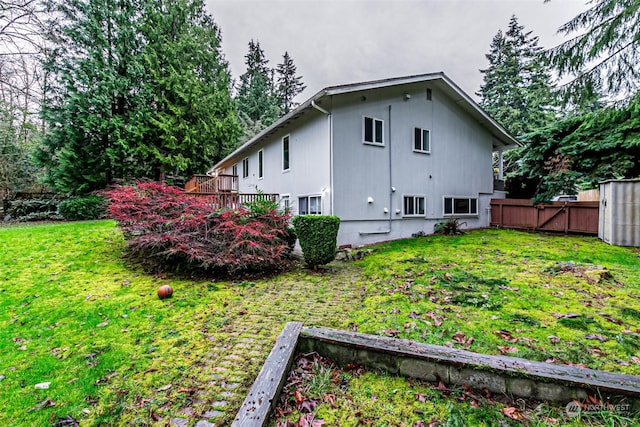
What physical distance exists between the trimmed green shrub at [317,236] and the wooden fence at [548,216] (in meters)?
10.8

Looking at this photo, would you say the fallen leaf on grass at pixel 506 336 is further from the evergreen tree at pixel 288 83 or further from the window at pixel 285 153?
the evergreen tree at pixel 288 83

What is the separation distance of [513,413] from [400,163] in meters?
9.37

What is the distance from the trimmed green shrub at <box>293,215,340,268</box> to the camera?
22.1 ft

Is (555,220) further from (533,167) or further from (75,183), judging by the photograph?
(75,183)

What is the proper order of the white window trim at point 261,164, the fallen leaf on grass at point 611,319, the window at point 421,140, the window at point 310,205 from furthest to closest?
1. the white window trim at point 261,164
2. the window at point 421,140
3. the window at point 310,205
4. the fallen leaf on grass at point 611,319

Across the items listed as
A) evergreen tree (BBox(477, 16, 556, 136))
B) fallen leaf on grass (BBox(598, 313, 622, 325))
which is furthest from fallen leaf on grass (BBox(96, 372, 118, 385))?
evergreen tree (BBox(477, 16, 556, 136))

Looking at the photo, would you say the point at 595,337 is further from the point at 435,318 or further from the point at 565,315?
the point at 435,318

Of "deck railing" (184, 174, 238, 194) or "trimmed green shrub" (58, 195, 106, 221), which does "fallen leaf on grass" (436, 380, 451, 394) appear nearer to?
"deck railing" (184, 174, 238, 194)

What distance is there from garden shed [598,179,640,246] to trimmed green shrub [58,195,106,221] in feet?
67.2

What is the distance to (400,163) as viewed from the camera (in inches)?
421

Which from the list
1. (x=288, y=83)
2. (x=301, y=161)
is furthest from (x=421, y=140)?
(x=288, y=83)

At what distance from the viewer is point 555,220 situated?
38.4 feet

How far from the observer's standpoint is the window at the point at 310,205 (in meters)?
9.85

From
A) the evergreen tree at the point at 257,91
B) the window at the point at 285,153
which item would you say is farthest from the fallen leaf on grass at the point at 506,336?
the evergreen tree at the point at 257,91
